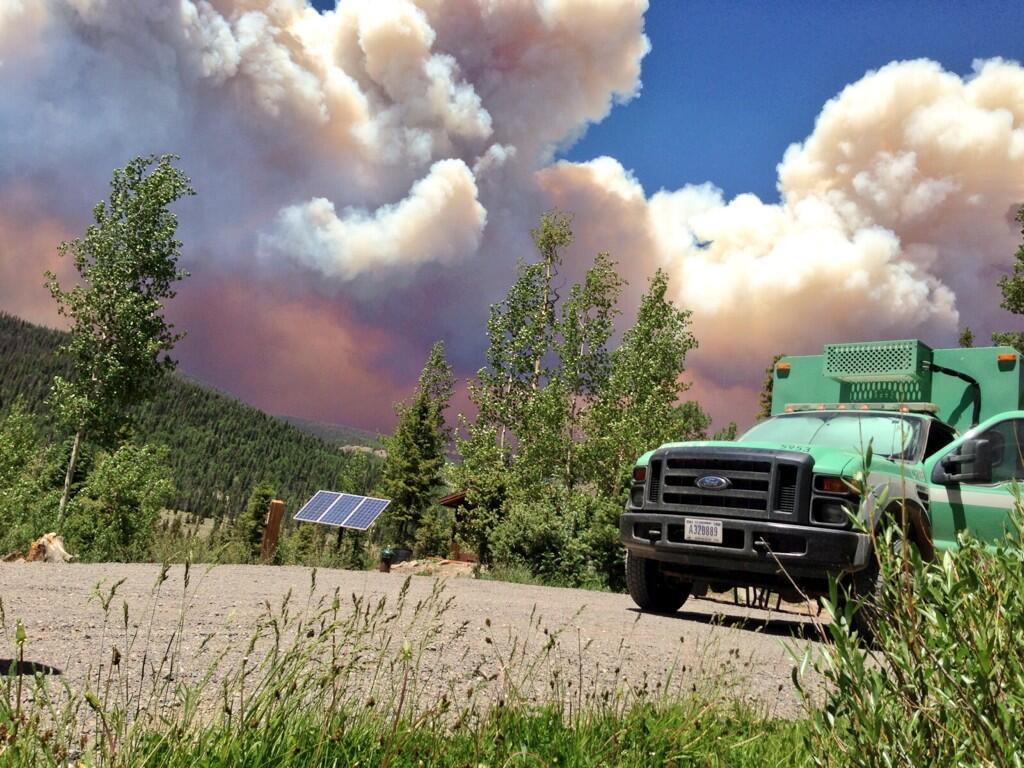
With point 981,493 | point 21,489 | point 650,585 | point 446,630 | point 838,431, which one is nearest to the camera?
point 446,630

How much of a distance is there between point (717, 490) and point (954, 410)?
3.19 m

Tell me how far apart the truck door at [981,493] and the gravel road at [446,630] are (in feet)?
6.93

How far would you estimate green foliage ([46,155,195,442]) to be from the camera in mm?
29984

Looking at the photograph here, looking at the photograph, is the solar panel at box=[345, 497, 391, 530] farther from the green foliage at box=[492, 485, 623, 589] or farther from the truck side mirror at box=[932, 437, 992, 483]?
the truck side mirror at box=[932, 437, 992, 483]

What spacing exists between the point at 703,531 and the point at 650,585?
1.61 meters

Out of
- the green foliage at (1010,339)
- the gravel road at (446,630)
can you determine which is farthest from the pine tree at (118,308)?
the green foliage at (1010,339)

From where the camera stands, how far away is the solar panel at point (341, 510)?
1636cm

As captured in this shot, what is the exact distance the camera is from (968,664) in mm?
2258

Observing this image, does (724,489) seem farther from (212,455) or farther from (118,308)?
(212,455)

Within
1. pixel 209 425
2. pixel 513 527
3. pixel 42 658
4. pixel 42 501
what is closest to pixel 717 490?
pixel 42 658

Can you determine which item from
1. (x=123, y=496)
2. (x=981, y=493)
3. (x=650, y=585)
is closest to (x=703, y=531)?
(x=650, y=585)

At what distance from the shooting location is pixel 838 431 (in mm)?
9594

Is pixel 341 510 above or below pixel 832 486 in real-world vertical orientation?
below

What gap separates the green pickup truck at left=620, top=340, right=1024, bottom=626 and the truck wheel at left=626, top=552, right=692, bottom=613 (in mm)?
16
